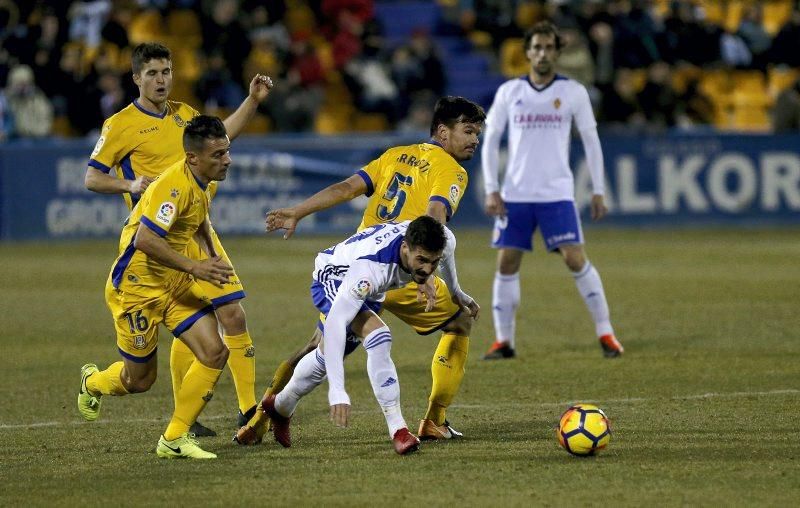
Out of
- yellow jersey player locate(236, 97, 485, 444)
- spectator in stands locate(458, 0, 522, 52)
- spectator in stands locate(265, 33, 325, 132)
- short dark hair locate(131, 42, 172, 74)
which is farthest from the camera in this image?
spectator in stands locate(458, 0, 522, 52)

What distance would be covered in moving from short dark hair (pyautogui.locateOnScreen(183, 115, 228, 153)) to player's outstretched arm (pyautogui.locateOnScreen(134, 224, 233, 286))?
0.49m

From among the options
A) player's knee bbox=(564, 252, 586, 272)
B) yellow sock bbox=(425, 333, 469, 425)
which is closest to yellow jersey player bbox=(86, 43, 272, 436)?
yellow sock bbox=(425, 333, 469, 425)

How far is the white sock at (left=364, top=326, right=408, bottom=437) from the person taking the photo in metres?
7.13

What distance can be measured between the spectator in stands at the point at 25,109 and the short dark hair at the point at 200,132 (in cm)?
1476

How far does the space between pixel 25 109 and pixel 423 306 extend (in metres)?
15.0

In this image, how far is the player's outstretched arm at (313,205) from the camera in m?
7.58

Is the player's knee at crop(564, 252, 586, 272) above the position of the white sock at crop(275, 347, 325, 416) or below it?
below

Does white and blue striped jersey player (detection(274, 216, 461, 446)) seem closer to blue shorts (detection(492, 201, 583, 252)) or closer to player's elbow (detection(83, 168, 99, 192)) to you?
player's elbow (detection(83, 168, 99, 192))

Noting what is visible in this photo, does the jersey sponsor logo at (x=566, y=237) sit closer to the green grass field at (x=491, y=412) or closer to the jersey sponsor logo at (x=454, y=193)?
the green grass field at (x=491, y=412)

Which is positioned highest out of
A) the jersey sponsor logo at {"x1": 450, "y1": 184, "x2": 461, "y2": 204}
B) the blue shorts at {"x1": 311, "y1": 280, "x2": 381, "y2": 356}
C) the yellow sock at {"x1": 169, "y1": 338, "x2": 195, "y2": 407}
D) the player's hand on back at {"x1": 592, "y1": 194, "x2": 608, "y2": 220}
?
the jersey sponsor logo at {"x1": 450, "y1": 184, "x2": 461, "y2": 204}

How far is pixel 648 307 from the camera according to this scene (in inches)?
550

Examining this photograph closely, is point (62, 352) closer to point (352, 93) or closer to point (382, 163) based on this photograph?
point (382, 163)

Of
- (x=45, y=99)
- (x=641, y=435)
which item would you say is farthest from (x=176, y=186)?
(x=45, y=99)

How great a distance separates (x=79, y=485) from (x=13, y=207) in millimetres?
A: 14971
